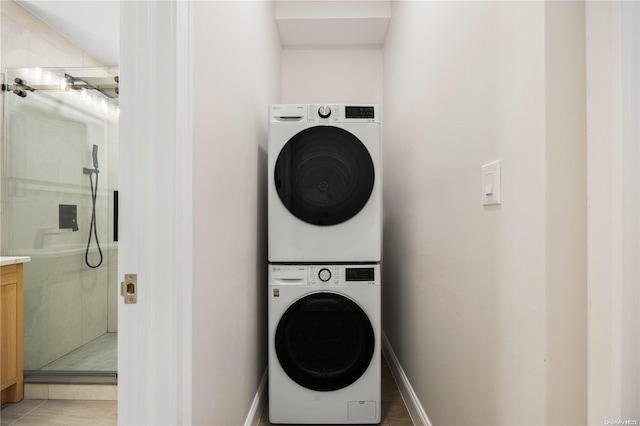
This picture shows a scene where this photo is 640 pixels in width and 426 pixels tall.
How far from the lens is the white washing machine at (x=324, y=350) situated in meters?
1.76

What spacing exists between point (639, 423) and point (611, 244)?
1.19 feet

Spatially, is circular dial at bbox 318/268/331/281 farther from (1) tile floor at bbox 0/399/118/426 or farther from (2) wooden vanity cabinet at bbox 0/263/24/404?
(2) wooden vanity cabinet at bbox 0/263/24/404

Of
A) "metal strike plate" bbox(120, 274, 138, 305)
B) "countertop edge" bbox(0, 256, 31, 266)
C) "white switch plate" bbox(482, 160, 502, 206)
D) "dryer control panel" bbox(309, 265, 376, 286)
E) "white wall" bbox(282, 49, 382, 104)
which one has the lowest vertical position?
"dryer control panel" bbox(309, 265, 376, 286)

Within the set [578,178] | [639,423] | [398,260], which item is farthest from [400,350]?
[578,178]

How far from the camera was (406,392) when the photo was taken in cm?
194

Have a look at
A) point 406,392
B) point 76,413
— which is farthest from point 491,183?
point 76,413

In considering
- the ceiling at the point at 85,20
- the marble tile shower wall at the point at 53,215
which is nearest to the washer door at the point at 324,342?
the marble tile shower wall at the point at 53,215

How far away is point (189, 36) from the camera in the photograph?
93 cm

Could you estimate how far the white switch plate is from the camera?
3.16 feet

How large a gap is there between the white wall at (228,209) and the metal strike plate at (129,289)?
161 millimetres

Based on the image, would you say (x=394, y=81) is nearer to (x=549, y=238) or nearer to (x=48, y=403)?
(x=549, y=238)

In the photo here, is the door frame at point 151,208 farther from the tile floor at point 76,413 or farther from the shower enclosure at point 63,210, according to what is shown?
the shower enclosure at point 63,210

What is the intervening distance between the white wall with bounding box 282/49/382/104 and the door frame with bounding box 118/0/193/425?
211cm

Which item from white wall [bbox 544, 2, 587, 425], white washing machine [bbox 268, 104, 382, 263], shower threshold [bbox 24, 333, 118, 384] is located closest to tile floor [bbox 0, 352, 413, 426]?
shower threshold [bbox 24, 333, 118, 384]
